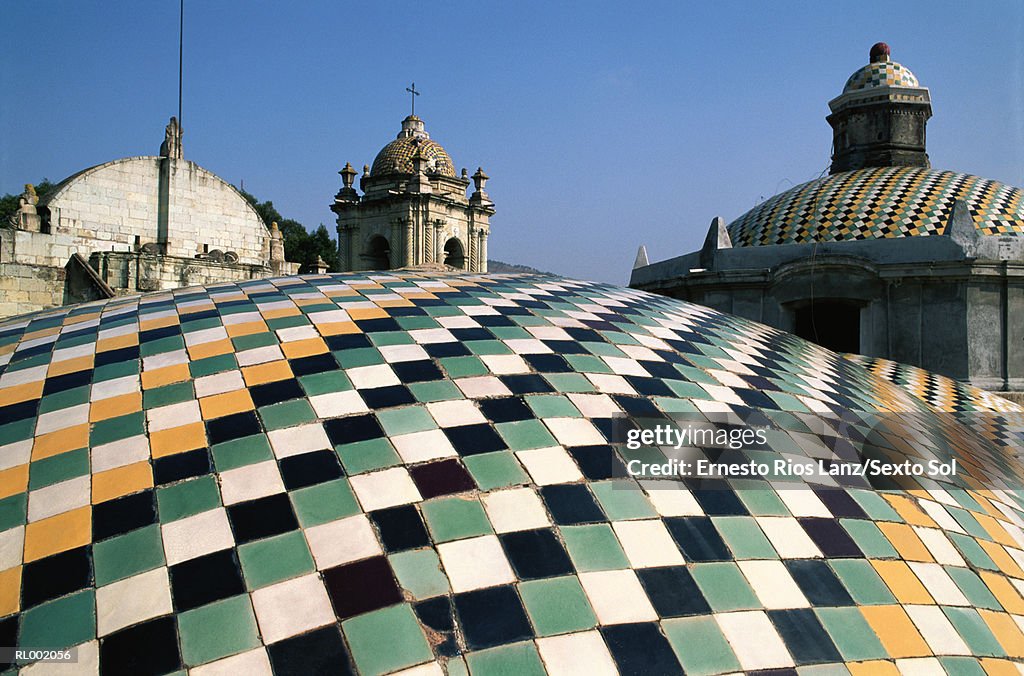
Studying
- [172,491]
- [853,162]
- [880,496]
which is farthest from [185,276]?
[853,162]

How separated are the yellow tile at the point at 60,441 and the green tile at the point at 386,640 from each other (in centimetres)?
136

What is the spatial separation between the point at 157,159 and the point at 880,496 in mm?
17023

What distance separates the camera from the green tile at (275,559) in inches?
80.7

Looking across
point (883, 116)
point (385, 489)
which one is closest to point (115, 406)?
point (385, 489)

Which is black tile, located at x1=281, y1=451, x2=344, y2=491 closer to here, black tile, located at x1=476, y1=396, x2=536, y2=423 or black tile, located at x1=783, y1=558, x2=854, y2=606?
black tile, located at x1=476, y1=396, x2=536, y2=423

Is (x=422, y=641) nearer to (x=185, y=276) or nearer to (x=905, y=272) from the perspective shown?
(x=905, y=272)

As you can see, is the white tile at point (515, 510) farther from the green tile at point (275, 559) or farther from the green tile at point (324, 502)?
the green tile at point (275, 559)

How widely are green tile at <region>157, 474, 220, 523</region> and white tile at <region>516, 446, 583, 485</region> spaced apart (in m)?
1.04

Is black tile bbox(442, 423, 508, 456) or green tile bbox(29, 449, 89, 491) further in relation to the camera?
black tile bbox(442, 423, 508, 456)

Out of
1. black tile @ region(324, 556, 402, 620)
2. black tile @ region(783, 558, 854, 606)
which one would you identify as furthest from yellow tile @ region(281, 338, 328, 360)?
black tile @ region(783, 558, 854, 606)

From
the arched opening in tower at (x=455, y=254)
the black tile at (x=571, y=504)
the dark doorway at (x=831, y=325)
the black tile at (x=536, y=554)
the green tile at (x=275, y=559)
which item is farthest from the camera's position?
the arched opening in tower at (x=455, y=254)

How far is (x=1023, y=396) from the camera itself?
1100cm

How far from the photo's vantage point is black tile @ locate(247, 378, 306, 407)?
282cm

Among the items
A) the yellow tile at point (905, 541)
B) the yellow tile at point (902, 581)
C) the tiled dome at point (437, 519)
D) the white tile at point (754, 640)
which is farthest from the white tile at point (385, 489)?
the yellow tile at point (905, 541)
